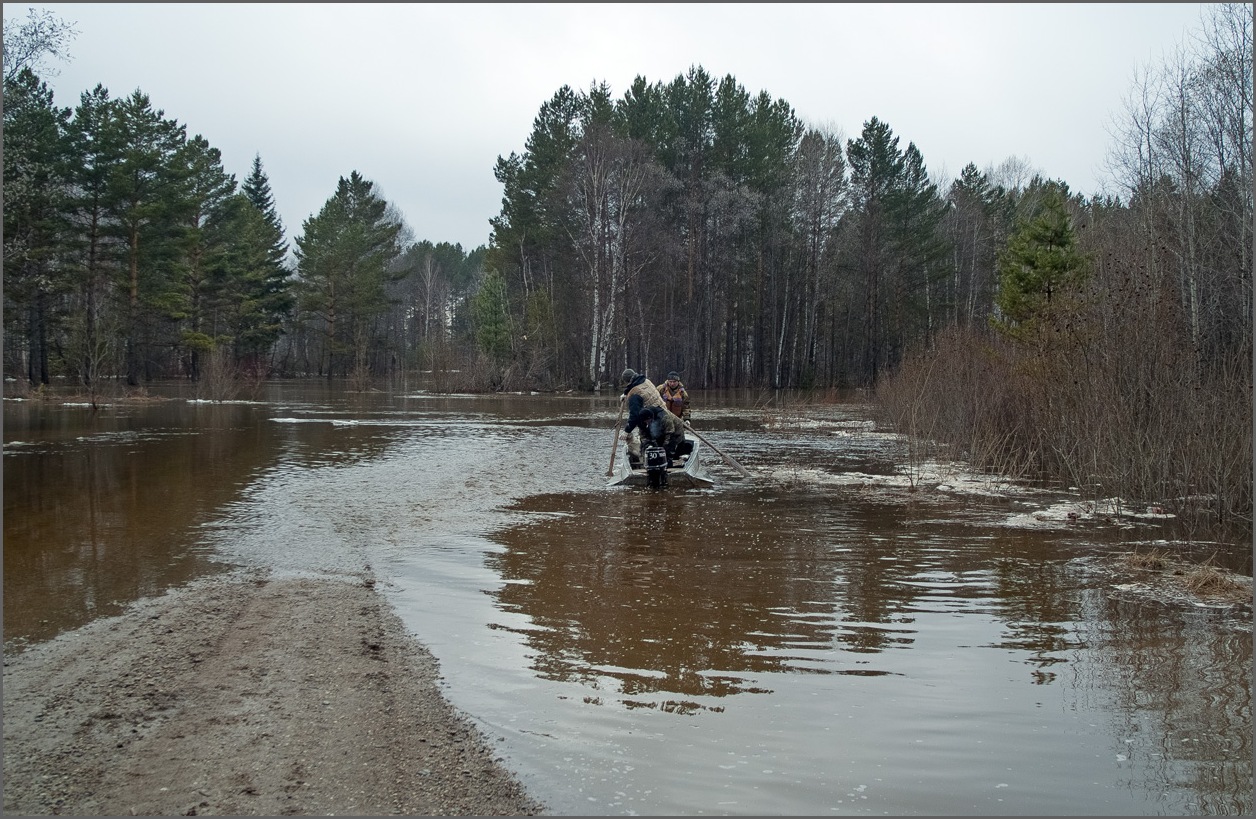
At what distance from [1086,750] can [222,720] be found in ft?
16.1

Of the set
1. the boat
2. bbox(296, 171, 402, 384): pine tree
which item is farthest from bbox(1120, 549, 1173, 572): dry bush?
bbox(296, 171, 402, 384): pine tree

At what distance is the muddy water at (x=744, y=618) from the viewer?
15.3ft

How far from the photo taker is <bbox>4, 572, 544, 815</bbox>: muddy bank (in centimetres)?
420

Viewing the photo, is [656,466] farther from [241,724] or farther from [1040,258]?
[1040,258]

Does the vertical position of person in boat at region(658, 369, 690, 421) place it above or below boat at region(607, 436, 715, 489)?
above

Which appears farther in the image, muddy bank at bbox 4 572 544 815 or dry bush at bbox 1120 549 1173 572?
dry bush at bbox 1120 549 1173 572

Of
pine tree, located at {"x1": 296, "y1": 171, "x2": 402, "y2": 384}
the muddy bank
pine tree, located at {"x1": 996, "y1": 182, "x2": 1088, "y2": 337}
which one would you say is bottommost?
the muddy bank

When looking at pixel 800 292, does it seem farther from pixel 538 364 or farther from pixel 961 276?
pixel 538 364

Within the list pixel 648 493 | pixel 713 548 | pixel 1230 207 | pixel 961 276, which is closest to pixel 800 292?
pixel 961 276

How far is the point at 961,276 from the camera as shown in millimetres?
62000

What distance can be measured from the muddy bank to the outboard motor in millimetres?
8059

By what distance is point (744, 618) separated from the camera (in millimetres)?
7465

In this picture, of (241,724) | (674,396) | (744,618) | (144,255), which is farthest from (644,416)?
(144,255)

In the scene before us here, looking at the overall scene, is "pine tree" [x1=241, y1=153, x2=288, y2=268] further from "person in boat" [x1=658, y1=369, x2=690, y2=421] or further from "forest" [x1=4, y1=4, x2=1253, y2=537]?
"person in boat" [x1=658, y1=369, x2=690, y2=421]
